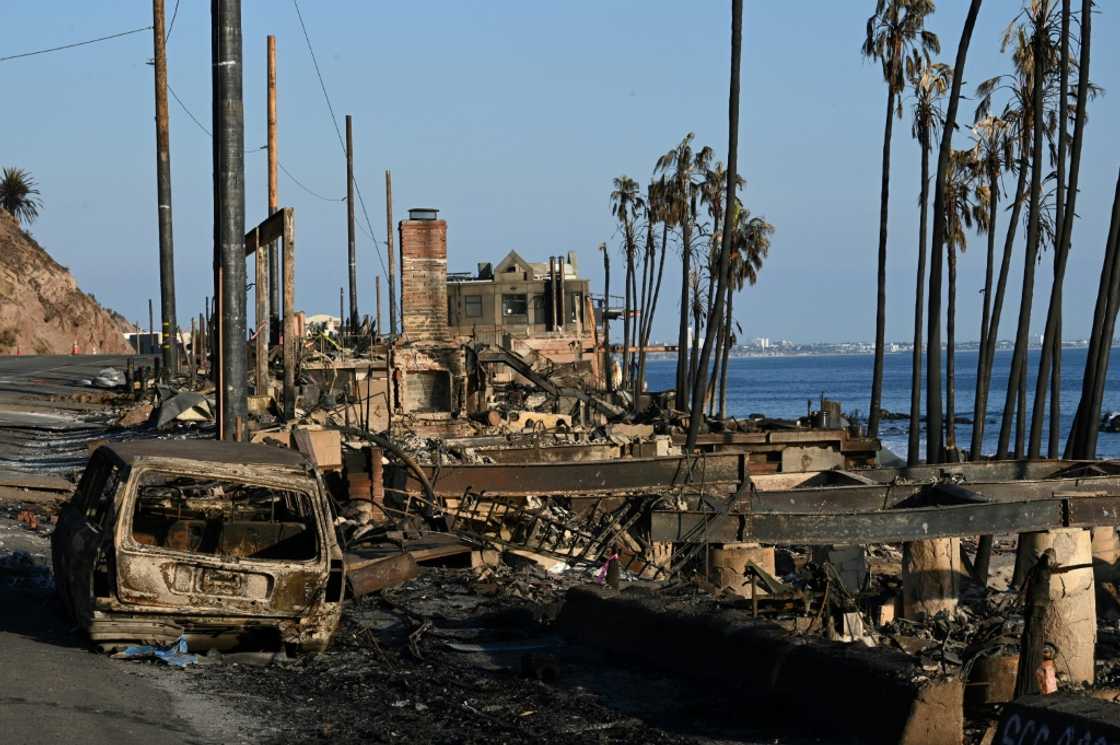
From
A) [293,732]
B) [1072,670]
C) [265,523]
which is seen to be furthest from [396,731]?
[1072,670]

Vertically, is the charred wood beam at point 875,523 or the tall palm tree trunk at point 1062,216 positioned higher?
the tall palm tree trunk at point 1062,216

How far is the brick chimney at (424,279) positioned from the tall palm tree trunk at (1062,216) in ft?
42.6

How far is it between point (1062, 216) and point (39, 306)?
63.2 m

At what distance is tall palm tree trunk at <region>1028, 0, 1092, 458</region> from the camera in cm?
3198

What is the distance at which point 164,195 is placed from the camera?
3622 centimetres

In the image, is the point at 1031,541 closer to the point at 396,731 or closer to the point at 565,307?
the point at 396,731

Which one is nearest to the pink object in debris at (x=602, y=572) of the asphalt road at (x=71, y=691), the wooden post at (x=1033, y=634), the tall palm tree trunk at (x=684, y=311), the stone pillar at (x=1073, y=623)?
the stone pillar at (x=1073, y=623)

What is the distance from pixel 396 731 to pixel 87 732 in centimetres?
178

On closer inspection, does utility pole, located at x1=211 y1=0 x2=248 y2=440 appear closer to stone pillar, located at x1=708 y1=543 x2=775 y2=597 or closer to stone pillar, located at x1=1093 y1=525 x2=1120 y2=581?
stone pillar, located at x1=708 y1=543 x2=775 y2=597

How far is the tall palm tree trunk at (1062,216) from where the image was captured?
3198cm

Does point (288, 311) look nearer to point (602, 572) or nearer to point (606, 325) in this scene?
point (602, 572)

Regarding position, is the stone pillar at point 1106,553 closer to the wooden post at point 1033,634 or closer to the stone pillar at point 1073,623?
the stone pillar at point 1073,623

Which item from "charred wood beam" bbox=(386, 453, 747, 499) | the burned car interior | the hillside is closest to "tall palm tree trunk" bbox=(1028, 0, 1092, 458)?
"charred wood beam" bbox=(386, 453, 747, 499)

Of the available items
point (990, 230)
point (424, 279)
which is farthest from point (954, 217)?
point (424, 279)
